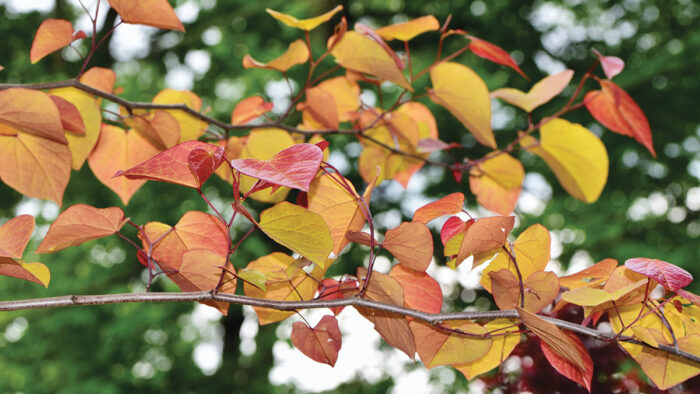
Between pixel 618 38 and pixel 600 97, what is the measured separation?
2736 millimetres

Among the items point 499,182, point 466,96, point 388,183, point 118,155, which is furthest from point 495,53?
point 388,183

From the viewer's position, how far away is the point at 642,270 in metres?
0.29

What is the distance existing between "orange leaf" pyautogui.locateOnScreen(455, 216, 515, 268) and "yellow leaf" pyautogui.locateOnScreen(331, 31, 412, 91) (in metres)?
0.18

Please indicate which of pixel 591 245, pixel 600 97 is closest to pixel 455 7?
pixel 591 245

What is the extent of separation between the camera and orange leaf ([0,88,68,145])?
1.20ft

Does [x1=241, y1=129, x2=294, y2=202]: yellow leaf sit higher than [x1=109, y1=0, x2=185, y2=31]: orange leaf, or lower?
lower

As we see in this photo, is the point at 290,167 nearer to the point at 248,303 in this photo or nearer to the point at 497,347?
the point at 248,303

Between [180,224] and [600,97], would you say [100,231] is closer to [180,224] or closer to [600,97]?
[180,224]

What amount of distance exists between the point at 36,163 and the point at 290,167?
0.28m

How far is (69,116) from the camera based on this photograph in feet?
1.38

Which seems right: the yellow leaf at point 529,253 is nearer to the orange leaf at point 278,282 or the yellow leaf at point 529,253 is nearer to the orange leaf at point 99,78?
the orange leaf at point 278,282

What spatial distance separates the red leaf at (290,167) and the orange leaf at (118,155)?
293 millimetres

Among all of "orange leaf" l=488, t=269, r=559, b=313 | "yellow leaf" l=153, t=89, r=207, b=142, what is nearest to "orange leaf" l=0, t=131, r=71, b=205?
"yellow leaf" l=153, t=89, r=207, b=142

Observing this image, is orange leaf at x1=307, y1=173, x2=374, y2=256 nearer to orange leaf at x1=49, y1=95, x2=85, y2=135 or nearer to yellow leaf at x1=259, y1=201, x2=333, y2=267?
yellow leaf at x1=259, y1=201, x2=333, y2=267
